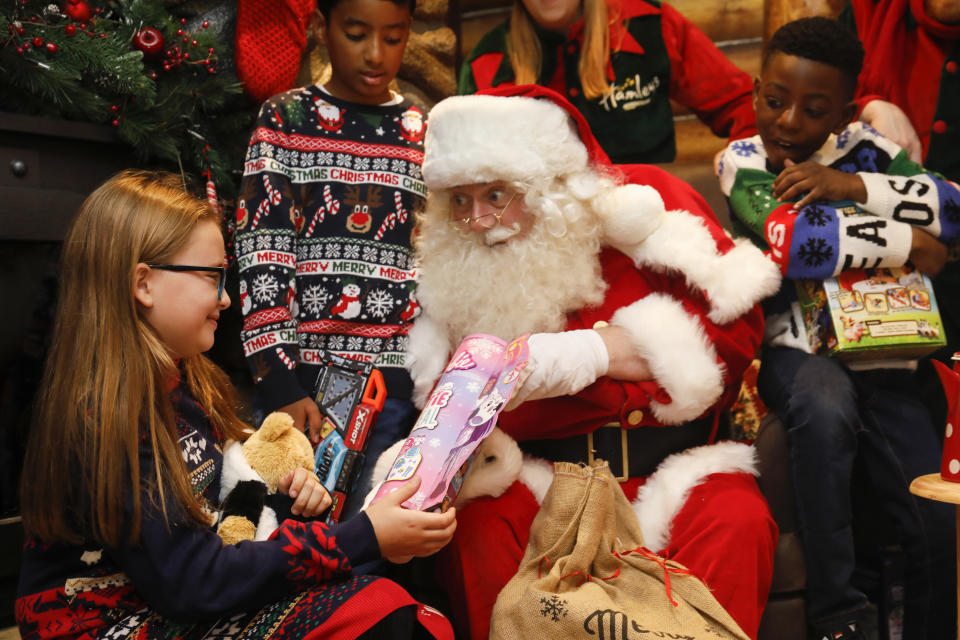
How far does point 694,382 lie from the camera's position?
1.85 m

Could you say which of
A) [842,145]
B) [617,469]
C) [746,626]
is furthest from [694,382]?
[842,145]

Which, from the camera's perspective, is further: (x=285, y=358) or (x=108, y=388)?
(x=285, y=358)

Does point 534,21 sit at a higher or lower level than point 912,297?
higher

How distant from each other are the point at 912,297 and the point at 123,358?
6.18ft

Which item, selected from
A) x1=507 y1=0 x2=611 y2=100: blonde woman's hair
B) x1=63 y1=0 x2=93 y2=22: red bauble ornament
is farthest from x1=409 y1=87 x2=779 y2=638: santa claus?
x1=63 y1=0 x2=93 y2=22: red bauble ornament

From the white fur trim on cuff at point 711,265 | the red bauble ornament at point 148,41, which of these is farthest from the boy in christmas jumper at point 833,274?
the red bauble ornament at point 148,41

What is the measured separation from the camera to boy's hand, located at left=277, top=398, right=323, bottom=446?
6.42 feet

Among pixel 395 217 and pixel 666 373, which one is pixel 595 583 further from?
pixel 395 217

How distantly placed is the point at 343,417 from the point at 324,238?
0.51 meters

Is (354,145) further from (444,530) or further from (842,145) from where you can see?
(842,145)

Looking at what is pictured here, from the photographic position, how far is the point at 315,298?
6.93 feet

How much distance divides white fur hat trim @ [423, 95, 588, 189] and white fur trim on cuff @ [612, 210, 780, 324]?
0.97ft

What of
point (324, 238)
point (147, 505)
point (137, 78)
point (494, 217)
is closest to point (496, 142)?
point (494, 217)

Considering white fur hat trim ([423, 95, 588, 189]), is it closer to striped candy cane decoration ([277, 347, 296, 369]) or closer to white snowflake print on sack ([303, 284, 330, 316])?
white snowflake print on sack ([303, 284, 330, 316])
